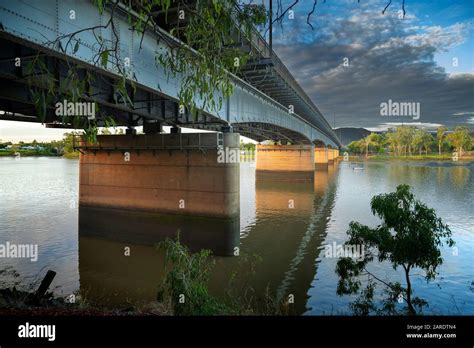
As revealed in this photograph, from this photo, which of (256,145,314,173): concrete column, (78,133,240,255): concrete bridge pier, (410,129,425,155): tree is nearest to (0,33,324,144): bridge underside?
(78,133,240,255): concrete bridge pier

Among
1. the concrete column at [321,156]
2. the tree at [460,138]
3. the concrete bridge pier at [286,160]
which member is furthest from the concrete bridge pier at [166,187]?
the tree at [460,138]

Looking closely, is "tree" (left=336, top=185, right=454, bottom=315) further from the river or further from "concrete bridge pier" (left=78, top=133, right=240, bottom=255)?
"concrete bridge pier" (left=78, top=133, right=240, bottom=255)

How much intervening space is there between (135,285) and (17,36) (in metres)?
8.26

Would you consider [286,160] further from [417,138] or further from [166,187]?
[417,138]

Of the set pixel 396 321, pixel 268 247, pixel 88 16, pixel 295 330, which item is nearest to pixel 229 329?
pixel 295 330

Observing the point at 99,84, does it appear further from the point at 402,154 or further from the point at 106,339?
the point at 402,154

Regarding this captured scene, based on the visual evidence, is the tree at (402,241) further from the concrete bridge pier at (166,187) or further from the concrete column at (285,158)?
the concrete column at (285,158)

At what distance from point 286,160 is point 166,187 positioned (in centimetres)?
3669

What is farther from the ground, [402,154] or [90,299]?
[402,154]

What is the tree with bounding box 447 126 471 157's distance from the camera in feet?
348

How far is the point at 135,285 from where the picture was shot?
36.2 feet

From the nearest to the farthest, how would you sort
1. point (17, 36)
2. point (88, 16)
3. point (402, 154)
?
point (17, 36)
point (88, 16)
point (402, 154)

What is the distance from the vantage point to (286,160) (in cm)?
5234

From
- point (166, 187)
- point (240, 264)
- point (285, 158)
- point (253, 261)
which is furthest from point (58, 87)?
point (285, 158)
